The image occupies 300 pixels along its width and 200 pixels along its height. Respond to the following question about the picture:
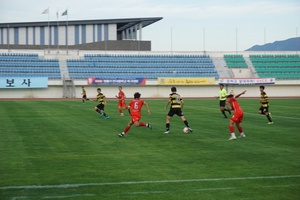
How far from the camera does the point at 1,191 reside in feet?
30.9

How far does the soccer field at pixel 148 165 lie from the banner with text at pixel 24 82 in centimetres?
4473

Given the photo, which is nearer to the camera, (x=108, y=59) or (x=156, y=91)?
(x=156, y=91)

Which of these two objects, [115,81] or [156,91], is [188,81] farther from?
[115,81]

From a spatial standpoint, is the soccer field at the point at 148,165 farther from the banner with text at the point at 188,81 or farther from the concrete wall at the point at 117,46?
the concrete wall at the point at 117,46

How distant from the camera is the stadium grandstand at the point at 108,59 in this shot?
2744 inches

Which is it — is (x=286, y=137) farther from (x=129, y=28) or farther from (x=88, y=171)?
(x=129, y=28)

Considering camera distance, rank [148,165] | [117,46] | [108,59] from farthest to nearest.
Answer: [117,46]
[108,59]
[148,165]

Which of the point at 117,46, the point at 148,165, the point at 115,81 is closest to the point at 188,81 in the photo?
the point at 115,81

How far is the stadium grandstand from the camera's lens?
69.7 m

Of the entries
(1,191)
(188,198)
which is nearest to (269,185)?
(188,198)

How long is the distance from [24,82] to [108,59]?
15.2 m

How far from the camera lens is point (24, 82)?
2534 inches

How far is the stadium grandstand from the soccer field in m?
48.6

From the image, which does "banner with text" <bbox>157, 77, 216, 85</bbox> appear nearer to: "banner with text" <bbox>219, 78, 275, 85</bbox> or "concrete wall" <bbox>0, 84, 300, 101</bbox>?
"concrete wall" <bbox>0, 84, 300, 101</bbox>
